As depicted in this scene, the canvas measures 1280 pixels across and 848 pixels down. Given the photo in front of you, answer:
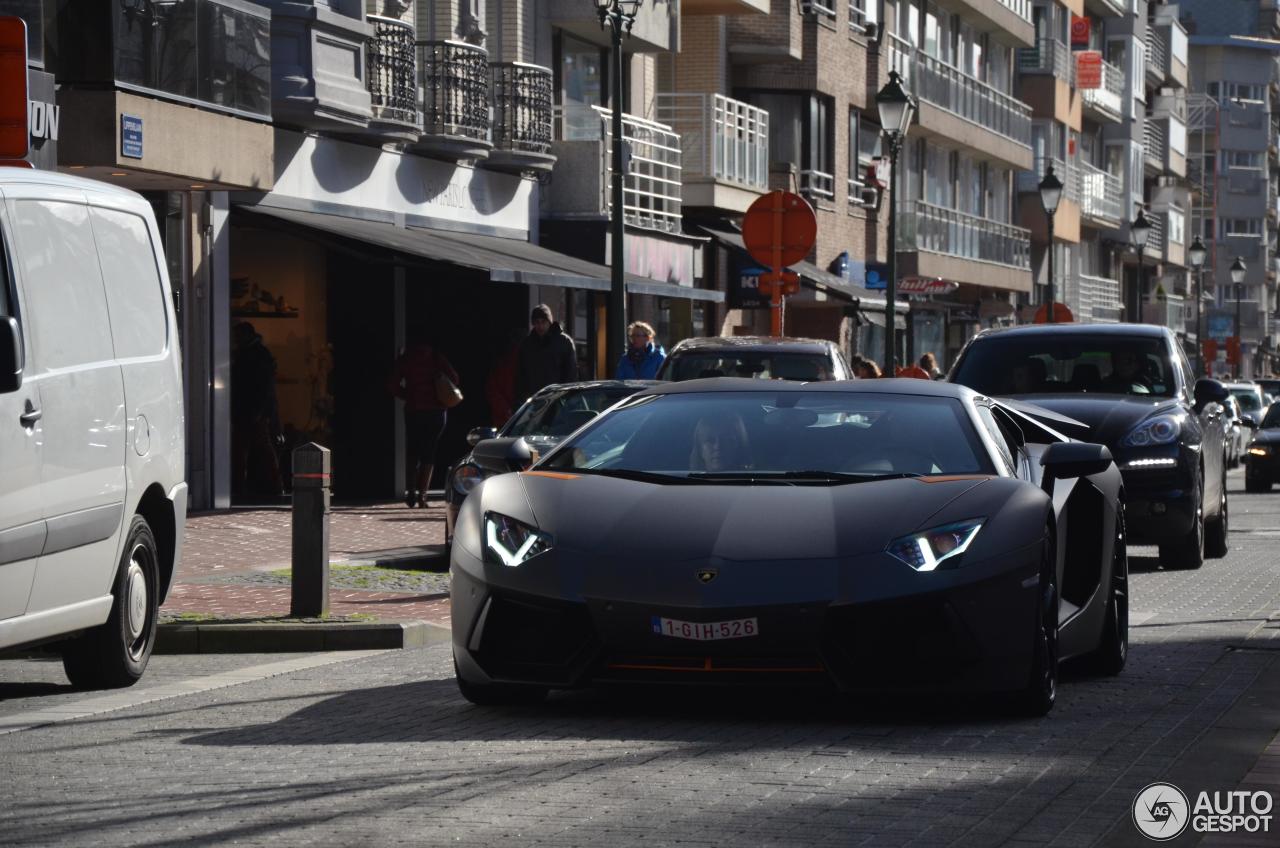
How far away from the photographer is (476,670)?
9469 millimetres

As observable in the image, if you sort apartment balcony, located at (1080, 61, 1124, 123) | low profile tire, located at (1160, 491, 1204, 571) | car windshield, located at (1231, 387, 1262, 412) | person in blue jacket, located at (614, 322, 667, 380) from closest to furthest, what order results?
low profile tire, located at (1160, 491, 1204, 571)
person in blue jacket, located at (614, 322, 667, 380)
car windshield, located at (1231, 387, 1262, 412)
apartment balcony, located at (1080, 61, 1124, 123)

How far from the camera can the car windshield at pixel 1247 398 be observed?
177ft

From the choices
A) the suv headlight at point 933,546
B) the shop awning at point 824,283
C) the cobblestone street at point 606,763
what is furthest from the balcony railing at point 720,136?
the suv headlight at point 933,546

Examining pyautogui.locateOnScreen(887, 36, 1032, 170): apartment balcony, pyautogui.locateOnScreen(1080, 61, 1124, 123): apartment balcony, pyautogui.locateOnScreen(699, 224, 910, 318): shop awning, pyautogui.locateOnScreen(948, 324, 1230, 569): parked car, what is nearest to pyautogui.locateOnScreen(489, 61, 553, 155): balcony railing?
pyautogui.locateOnScreen(699, 224, 910, 318): shop awning

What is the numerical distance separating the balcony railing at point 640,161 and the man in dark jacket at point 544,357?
8.82 meters

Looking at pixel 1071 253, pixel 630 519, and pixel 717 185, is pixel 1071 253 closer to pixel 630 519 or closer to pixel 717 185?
pixel 717 185

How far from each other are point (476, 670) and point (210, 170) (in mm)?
14187

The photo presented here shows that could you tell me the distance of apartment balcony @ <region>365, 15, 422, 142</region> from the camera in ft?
89.2

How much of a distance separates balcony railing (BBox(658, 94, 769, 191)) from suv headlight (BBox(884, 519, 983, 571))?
99.9 ft

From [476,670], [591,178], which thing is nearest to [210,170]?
[591,178]

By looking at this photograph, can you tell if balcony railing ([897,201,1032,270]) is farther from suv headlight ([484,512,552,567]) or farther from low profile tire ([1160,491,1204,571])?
suv headlight ([484,512,552,567])

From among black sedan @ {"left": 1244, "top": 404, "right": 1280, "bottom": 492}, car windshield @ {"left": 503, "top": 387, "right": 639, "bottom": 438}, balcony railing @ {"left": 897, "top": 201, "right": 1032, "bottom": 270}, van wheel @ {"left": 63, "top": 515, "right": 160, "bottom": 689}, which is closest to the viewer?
van wheel @ {"left": 63, "top": 515, "right": 160, "bottom": 689}

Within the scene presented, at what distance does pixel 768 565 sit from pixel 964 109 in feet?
169

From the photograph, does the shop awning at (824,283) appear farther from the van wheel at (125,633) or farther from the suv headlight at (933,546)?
the suv headlight at (933,546)
